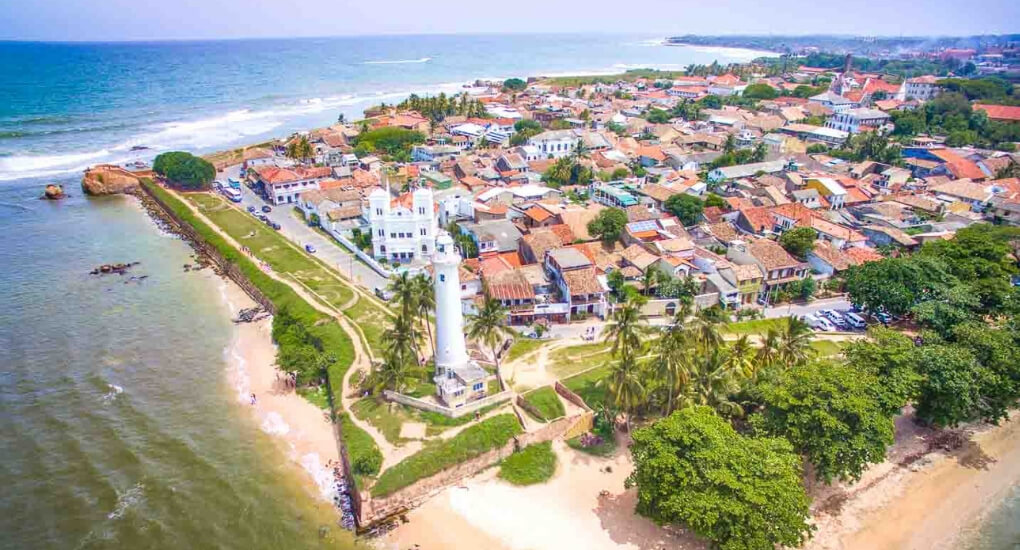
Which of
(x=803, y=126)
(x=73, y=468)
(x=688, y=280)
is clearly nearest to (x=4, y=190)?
(x=73, y=468)

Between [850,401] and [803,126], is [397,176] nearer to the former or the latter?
[850,401]

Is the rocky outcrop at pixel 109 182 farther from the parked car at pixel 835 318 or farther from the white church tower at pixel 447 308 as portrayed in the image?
the parked car at pixel 835 318

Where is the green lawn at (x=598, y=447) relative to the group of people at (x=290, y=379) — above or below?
below

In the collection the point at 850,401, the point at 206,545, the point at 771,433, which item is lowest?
the point at 206,545

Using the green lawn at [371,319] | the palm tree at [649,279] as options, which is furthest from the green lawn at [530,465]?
the palm tree at [649,279]

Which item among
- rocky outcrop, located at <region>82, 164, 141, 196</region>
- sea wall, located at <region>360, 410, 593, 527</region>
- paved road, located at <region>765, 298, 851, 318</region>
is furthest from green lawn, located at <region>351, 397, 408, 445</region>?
rocky outcrop, located at <region>82, 164, 141, 196</region>

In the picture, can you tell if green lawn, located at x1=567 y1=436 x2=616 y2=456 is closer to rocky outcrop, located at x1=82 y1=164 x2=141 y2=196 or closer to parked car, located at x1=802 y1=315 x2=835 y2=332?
parked car, located at x1=802 y1=315 x2=835 y2=332

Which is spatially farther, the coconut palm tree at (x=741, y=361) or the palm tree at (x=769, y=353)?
the coconut palm tree at (x=741, y=361)
